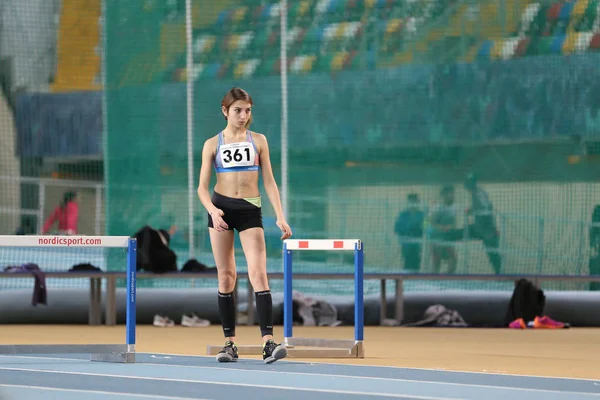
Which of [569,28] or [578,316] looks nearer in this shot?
[578,316]

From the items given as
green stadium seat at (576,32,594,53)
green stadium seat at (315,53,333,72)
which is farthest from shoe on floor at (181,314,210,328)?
green stadium seat at (576,32,594,53)

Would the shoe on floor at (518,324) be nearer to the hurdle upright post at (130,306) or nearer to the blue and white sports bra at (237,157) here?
the blue and white sports bra at (237,157)

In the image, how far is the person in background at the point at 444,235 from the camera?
43.8 ft

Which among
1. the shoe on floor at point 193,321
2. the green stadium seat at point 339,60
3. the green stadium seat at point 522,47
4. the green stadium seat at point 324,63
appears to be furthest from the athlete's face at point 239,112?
the green stadium seat at point 522,47

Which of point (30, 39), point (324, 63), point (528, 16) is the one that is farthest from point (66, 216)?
point (528, 16)

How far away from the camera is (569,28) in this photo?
44.1 ft

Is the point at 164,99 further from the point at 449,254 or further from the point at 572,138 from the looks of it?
the point at 572,138

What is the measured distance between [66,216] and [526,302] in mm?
4983

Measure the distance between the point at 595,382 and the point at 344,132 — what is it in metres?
7.87

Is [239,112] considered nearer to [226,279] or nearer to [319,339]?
[226,279]

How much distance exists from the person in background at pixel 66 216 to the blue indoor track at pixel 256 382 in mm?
6444

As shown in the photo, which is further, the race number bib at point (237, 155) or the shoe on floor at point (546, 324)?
the shoe on floor at point (546, 324)

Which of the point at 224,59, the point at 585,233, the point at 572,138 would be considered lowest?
the point at 585,233

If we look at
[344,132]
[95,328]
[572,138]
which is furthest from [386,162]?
[95,328]
